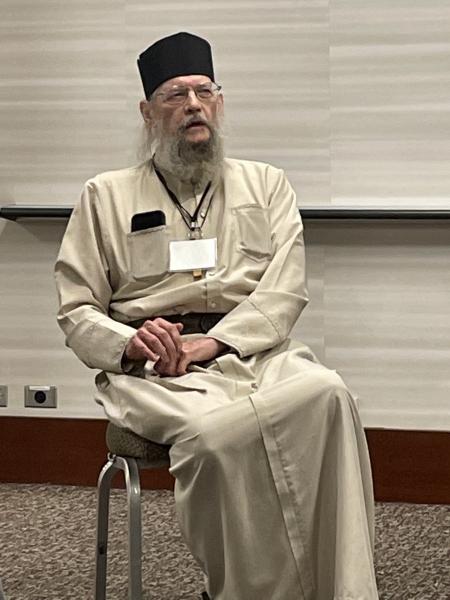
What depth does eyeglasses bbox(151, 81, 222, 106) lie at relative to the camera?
129 inches

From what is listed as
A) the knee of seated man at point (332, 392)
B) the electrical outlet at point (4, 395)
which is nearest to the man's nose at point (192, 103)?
the knee of seated man at point (332, 392)

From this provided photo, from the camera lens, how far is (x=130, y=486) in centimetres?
273

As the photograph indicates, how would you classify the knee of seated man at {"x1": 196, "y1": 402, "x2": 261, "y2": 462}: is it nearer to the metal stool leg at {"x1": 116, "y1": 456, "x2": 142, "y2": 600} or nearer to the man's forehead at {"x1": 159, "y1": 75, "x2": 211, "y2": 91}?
the metal stool leg at {"x1": 116, "y1": 456, "x2": 142, "y2": 600}

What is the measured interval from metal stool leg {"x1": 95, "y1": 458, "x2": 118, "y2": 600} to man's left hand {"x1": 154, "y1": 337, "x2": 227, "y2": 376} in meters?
0.30

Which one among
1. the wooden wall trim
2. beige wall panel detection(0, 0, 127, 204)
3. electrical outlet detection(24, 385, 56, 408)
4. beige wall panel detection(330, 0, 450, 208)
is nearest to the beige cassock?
beige wall panel detection(330, 0, 450, 208)

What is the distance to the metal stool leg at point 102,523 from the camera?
2936mm

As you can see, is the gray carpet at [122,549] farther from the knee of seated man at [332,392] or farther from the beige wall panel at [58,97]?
the beige wall panel at [58,97]

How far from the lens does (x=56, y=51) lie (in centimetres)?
442

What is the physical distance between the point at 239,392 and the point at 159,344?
245mm

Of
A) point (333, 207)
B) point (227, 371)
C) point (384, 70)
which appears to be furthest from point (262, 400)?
point (384, 70)

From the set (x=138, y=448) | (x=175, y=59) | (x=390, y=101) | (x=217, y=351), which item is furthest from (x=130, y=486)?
(x=390, y=101)

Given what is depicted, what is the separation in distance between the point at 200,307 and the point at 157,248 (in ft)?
0.68

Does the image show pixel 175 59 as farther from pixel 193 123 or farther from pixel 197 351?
pixel 197 351

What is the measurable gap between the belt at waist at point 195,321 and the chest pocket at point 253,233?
0.20 meters
